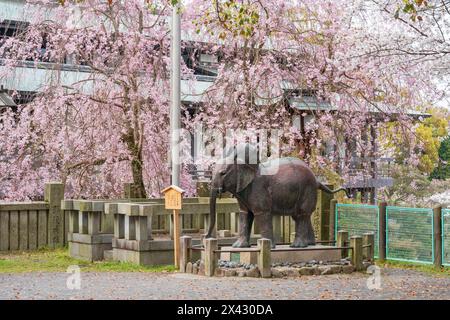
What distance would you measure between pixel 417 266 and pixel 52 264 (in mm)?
7863

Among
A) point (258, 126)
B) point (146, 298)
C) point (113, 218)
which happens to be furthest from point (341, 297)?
point (258, 126)

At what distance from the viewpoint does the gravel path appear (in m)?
12.1

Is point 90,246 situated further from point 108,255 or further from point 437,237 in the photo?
point 437,237

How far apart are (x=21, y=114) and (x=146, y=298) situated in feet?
40.7

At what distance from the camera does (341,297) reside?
11984mm

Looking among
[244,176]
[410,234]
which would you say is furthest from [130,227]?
[410,234]

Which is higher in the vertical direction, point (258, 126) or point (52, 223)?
point (258, 126)

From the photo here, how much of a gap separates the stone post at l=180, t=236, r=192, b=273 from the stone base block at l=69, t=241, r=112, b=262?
3.19 m

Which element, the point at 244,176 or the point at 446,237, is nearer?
the point at 244,176

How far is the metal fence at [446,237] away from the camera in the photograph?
17.3 meters

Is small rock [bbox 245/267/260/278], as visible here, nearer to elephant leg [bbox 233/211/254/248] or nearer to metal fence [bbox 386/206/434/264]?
elephant leg [bbox 233/211/254/248]

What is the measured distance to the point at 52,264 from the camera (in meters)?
17.1

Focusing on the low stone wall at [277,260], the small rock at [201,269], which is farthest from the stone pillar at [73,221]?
the small rock at [201,269]

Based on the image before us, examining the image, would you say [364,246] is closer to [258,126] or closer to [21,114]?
[258,126]
